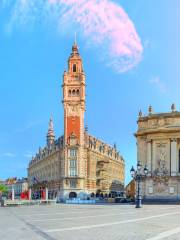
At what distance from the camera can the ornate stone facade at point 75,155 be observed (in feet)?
399

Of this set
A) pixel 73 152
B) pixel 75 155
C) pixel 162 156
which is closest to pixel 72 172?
pixel 75 155

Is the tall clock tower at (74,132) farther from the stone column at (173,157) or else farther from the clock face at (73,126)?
the stone column at (173,157)

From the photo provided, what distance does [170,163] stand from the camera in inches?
2987

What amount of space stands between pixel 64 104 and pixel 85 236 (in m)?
107

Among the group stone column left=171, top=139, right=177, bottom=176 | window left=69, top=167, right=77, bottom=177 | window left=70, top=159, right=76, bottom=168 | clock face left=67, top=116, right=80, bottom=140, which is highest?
clock face left=67, top=116, right=80, bottom=140

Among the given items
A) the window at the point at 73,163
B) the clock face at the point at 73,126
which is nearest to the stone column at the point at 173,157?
the clock face at the point at 73,126

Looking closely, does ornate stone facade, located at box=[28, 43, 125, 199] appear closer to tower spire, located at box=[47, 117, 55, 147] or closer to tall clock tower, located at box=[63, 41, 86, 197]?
tall clock tower, located at box=[63, 41, 86, 197]

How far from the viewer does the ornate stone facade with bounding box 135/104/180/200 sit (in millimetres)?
75000

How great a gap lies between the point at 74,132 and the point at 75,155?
5544mm

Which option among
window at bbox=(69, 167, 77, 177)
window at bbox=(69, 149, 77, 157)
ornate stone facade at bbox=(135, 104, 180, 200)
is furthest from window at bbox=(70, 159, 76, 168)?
ornate stone facade at bbox=(135, 104, 180, 200)

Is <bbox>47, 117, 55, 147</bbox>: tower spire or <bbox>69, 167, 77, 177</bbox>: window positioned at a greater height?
<bbox>47, 117, 55, 147</bbox>: tower spire

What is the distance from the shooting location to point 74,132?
4830 inches

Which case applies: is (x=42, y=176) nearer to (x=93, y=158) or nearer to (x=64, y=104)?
(x=93, y=158)

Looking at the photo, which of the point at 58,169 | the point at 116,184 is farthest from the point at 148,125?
the point at 116,184
